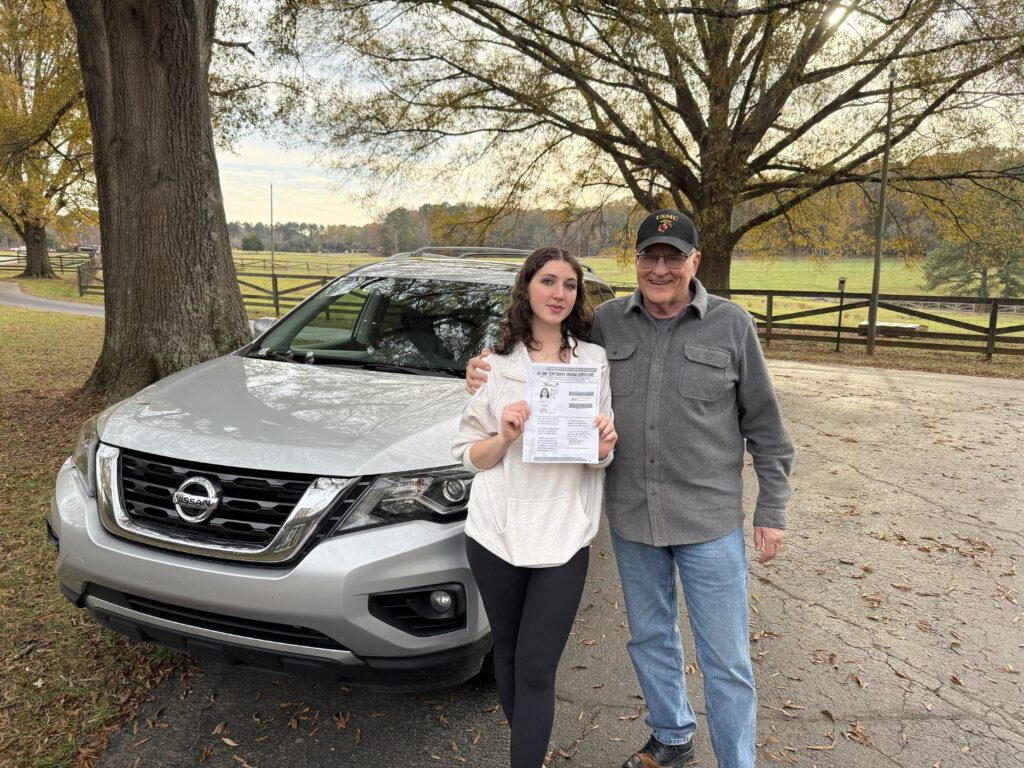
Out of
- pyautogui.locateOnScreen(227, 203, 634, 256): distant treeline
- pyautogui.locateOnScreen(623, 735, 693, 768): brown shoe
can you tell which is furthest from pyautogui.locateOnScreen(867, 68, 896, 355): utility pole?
pyautogui.locateOnScreen(623, 735, 693, 768): brown shoe

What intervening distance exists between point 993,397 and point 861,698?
383 inches

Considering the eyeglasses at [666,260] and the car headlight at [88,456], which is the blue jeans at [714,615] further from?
the car headlight at [88,456]

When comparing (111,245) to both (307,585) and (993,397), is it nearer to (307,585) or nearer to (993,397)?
(307,585)

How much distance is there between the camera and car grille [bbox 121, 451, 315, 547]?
2402 mm

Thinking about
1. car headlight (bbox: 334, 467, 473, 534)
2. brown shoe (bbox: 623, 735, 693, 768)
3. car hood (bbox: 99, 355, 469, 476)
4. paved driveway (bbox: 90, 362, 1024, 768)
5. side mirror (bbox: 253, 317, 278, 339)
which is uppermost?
side mirror (bbox: 253, 317, 278, 339)

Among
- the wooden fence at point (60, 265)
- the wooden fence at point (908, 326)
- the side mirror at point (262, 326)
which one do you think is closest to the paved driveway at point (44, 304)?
the wooden fence at point (60, 265)

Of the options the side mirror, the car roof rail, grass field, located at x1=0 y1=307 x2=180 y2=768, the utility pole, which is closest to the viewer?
grass field, located at x1=0 y1=307 x2=180 y2=768

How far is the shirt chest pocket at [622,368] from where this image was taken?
2.29 metres

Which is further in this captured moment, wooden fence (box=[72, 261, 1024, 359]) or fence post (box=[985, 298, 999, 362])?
wooden fence (box=[72, 261, 1024, 359])

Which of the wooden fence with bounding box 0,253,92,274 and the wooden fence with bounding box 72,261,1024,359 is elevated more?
the wooden fence with bounding box 0,253,92,274

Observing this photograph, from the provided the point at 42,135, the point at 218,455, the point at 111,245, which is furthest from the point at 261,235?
the point at 218,455

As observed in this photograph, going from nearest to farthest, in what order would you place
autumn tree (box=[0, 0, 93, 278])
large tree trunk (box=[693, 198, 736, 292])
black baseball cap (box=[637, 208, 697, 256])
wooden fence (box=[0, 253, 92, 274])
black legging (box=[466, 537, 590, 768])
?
black legging (box=[466, 537, 590, 768]) → black baseball cap (box=[637, 208, 697, 256]) → autumn tree (box=[0, 0, 93, 278]) → large tree trunk (box=[693, 198, 736, 292]) → wooden fence (box=[0, 253, 92, 274])

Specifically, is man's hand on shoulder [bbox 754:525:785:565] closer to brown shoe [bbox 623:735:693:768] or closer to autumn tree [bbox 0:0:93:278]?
brown shoe [bbox 623:735:693:768]

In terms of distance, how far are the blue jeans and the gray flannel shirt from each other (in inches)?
3.5
